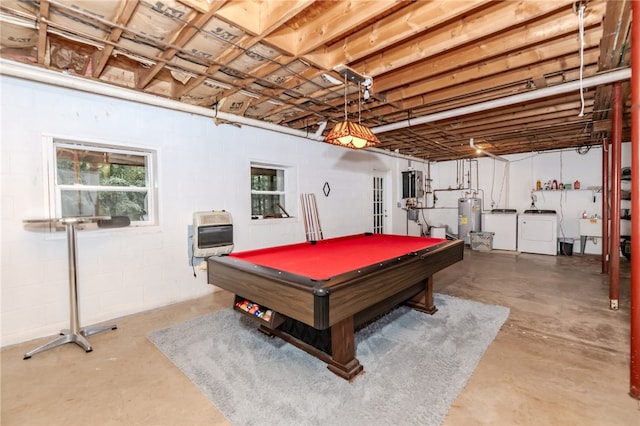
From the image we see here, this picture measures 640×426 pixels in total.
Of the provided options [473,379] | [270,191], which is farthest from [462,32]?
[270,191]

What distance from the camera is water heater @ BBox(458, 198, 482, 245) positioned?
775 cm

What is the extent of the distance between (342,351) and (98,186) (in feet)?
10.0

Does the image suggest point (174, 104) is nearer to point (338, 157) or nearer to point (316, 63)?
point (316, 63)

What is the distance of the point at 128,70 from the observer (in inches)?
126

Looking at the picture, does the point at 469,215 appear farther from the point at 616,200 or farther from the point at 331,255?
the point at 331,255

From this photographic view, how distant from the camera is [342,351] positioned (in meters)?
2.15

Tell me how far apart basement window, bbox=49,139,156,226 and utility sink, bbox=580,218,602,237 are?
8.38 meters

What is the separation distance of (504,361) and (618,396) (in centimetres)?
63

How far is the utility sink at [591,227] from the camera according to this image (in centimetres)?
631

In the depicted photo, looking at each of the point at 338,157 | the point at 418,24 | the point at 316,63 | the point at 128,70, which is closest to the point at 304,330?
the point at 316,63

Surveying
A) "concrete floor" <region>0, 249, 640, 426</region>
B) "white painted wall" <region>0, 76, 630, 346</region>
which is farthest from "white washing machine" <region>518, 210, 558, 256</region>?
"white painted wall" <region>0, 76, 630, 346</region>

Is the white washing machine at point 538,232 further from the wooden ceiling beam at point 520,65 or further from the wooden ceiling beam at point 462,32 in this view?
the wooden ceiling beam at point 462,32

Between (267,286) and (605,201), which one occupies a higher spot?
(605,201)

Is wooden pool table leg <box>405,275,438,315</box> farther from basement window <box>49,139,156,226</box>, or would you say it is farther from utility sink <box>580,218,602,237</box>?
utility sink <box>580,218,602,237</box>
